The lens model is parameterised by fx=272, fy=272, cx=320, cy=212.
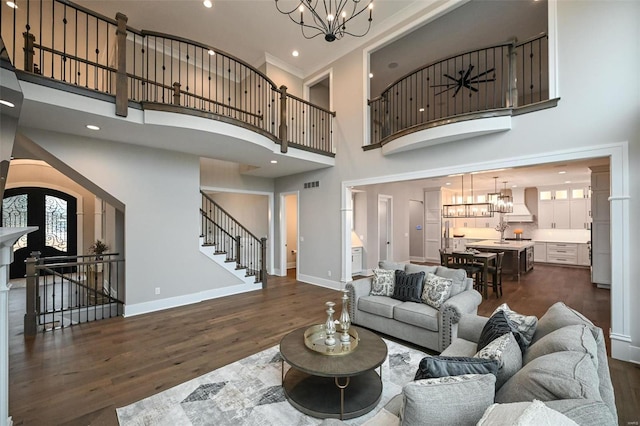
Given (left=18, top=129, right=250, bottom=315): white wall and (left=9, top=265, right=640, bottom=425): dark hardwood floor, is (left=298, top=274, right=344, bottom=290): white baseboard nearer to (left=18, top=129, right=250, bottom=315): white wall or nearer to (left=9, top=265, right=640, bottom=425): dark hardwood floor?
(left=9, top=265, right=640, bottom=425): dark hardwood floor

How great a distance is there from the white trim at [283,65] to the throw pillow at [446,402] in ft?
23.2

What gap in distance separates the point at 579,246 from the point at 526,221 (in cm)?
165

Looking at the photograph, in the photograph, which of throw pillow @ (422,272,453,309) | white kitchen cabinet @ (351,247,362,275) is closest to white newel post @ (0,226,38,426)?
throw pillow @ (422,272,453,309)

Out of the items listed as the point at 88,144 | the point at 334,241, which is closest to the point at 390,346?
the point at 334,241

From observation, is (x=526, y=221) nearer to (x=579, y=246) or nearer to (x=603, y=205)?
(x=579, y=246)

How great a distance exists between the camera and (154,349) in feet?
11.2

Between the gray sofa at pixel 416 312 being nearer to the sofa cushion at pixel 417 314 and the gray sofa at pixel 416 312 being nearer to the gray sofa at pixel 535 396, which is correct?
the sofa cushion at pixel 417 314

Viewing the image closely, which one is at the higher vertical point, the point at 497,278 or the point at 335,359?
the point at 335,359

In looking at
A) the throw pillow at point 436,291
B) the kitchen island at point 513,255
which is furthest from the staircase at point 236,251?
the kitchen island at point 513,255

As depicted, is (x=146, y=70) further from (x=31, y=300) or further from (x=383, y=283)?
(x=383, y=283)

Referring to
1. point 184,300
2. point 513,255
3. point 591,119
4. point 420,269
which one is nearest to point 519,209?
point 513,255

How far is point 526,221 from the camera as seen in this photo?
32.8 ft

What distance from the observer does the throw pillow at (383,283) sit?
3.98 meters

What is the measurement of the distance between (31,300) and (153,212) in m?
1.95
